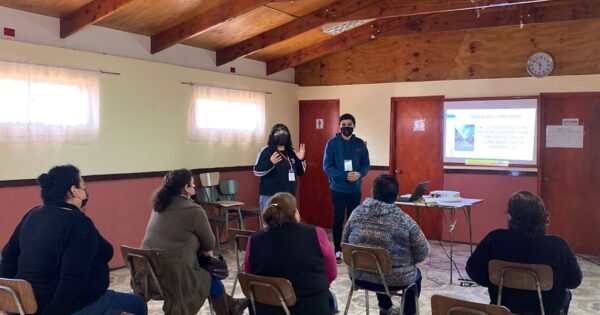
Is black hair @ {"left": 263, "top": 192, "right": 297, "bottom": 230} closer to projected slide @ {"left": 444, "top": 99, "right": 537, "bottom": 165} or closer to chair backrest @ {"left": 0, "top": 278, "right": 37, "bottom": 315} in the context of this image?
chair backrest @ {"left": 0, "top": 278, "right": 37, "bottom": 315}

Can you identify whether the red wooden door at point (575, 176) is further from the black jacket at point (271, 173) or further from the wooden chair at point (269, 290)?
the wooden chair at point (269, 290)

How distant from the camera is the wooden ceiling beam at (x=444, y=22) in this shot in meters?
5.60

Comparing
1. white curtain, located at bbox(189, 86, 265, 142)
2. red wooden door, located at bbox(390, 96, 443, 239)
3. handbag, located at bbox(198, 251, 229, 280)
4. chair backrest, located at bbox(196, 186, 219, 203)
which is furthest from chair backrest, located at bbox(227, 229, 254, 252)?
red wooden door, located at bbox(390, 96, 443, 239)

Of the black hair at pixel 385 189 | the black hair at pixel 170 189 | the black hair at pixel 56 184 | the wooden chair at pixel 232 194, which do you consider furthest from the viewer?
the wooden chair at pixel 232 194

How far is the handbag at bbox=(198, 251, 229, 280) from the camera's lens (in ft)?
10.8

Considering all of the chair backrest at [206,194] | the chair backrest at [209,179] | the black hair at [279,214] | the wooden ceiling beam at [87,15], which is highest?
the wooden ceiling beam at [87,15]

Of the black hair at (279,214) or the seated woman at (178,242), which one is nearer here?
the black hair at (279,214)

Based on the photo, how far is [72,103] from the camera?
4.80 meters

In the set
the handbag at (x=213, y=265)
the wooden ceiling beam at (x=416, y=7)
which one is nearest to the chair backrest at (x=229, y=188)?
the wooden ceiling beam at (x=416, y=7)

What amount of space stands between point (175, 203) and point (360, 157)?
9.40 ft

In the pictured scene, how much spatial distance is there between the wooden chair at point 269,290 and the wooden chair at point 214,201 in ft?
10.5

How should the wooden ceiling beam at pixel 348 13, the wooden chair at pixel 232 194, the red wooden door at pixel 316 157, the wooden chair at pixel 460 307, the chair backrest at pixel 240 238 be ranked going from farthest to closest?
the red wooden door at pixel 316 157
the wooden chair at pixel 232 194
the wooden ceiling beam at pixel 348 13
the chair backrest at pixel 240 238
the wooden chair at pixel 460 307

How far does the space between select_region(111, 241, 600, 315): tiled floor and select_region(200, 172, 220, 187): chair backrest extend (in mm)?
812

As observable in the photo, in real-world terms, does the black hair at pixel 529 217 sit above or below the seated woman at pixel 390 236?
above
